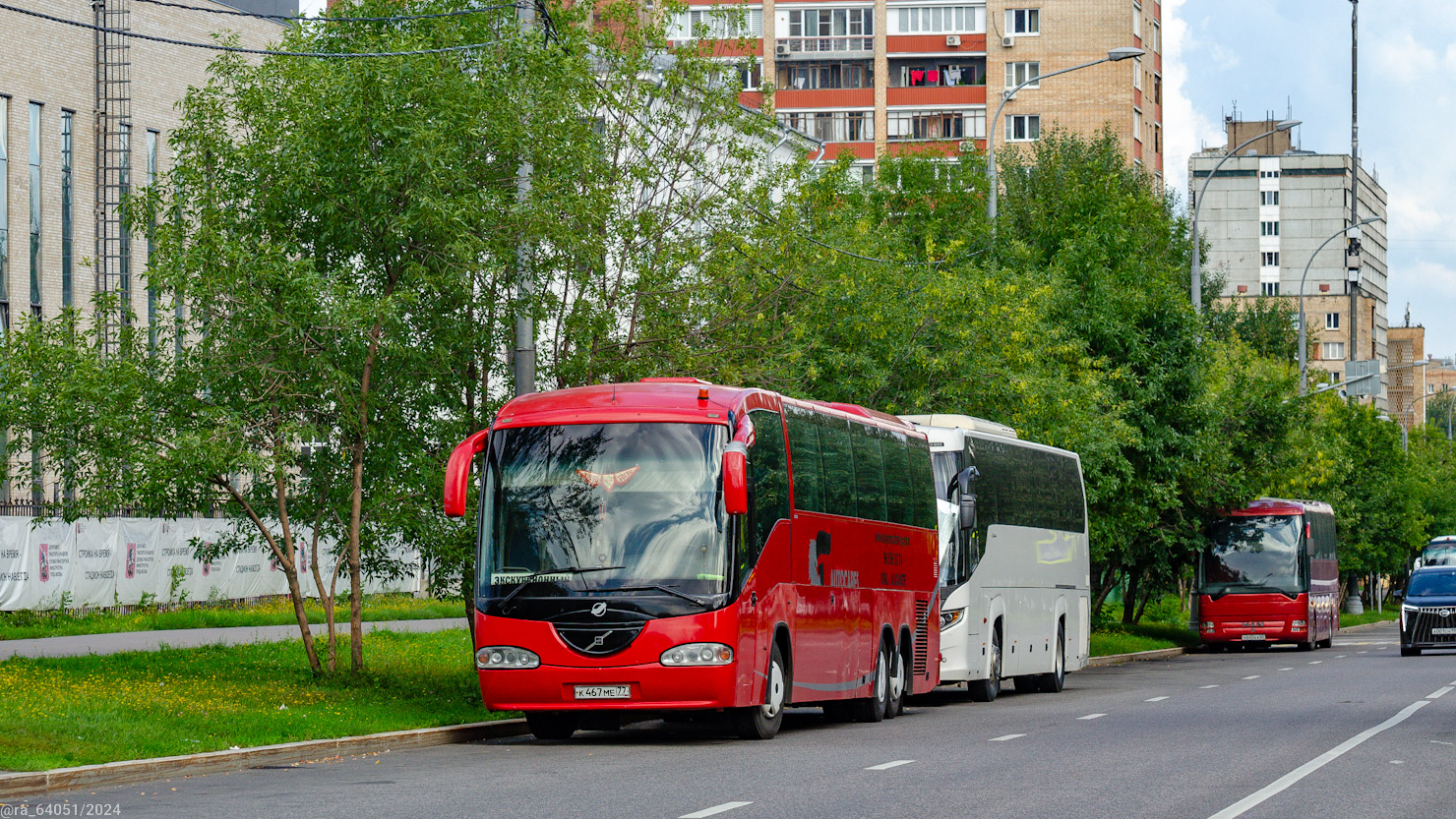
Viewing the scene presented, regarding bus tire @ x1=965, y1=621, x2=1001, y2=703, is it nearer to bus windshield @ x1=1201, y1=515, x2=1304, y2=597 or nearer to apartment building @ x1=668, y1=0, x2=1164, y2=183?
bus windshield @ x1=1201, y1=515, x2=1304, y2=597

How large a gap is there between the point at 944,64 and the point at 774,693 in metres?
74.7

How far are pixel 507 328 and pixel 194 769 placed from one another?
7.71m

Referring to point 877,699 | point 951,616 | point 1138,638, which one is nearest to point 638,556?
point 877,699

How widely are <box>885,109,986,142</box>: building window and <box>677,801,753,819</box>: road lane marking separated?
79041mm

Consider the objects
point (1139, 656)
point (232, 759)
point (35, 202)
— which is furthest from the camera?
point (35, 202)

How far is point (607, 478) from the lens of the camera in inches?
711

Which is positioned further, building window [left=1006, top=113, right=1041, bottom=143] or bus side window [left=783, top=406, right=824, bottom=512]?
building window [left=1006, top=113, right=1041, bottom=143]

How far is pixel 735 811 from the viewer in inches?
470

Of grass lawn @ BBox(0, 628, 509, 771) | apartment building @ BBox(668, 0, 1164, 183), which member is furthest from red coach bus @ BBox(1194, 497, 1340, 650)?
apartment building @ BBox(668, 0, 1164, 183)

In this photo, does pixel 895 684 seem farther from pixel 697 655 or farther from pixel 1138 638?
pixel 1138 638

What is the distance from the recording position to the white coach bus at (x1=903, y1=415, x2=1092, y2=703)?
26.2 metres

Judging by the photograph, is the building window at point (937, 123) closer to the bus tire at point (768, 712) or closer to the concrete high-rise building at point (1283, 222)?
the bus tire at point (768, 712)

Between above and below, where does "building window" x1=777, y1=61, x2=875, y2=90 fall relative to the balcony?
below

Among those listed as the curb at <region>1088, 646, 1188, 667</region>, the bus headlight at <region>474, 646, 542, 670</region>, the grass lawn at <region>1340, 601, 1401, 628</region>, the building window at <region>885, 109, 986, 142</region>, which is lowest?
the grass lawn at <region>1340, 601, 1401, 628</region>
